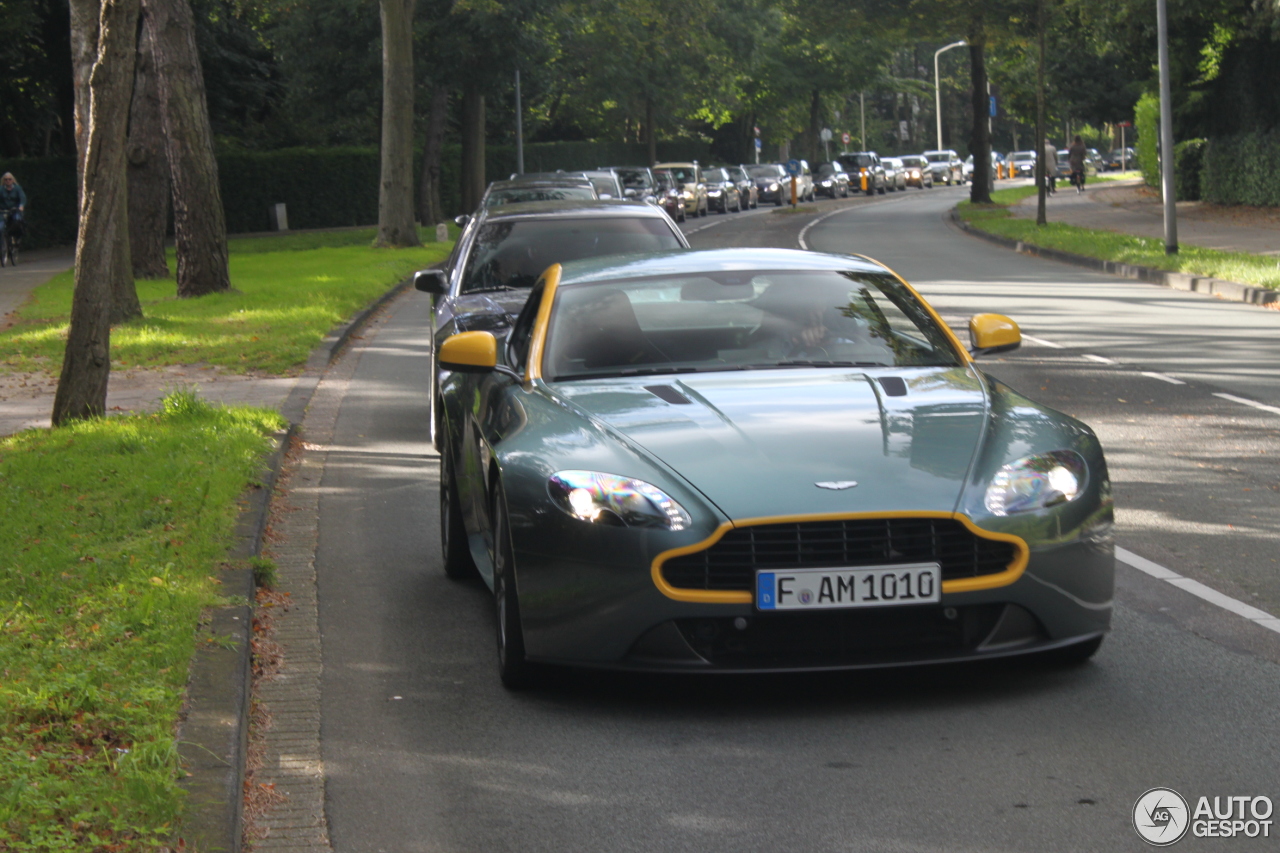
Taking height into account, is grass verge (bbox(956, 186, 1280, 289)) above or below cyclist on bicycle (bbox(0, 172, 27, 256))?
below

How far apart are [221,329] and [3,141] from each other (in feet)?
116

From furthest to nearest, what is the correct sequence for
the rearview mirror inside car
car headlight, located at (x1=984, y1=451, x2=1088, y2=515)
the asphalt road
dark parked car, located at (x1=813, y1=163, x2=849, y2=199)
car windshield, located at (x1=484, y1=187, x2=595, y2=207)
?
dark parked car, located at (x1=813, y1=163, x2=849, y2=199), car windshield, located at (x1=484, y1=187, x2=595, y2=207), the rearview mirror inside car, car headlight, located at (x1=984, y1=451, x2=1088, y2=515), the asphalt road

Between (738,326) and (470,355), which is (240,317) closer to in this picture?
(470,355)

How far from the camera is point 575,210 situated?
10.9 metres

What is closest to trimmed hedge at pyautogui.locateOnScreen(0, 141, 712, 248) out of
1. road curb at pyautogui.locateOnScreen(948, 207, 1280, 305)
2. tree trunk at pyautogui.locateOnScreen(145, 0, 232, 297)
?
road curb at pyautogui.locateOnScreen(948, 207, 1280, 305)

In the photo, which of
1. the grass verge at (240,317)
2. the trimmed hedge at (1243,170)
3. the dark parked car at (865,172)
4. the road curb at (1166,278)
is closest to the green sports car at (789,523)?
the grass verge at (240,317)

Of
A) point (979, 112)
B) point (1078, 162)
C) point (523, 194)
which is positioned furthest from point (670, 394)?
point (1078, 162)

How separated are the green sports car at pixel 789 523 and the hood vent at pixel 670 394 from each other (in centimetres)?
2

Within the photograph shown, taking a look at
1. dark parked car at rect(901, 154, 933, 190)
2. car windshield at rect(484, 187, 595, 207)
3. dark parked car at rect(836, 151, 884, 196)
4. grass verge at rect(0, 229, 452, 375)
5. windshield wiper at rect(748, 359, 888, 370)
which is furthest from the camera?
dark parked car at rect(901, 154, 933, 190)

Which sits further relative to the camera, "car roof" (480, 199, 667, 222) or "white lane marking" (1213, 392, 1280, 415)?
"white lane marking" (1213, 392, 1280, 415)

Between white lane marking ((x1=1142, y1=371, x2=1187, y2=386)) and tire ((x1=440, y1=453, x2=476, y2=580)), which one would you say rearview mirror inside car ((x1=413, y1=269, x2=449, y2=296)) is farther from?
white lane marking ((x1=1142, y1=371, x2=1187, y2=386))

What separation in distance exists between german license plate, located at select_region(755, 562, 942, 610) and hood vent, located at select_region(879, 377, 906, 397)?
41.7 inches

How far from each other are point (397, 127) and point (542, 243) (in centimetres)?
2445

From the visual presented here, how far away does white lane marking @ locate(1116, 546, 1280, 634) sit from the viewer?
5.95m
